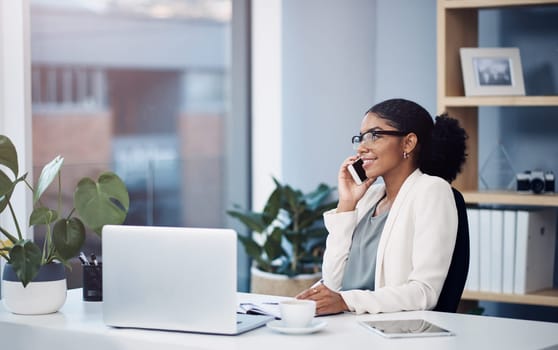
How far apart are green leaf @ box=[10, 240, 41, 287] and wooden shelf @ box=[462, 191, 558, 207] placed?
6.37 feet

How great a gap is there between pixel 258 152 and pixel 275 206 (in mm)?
674

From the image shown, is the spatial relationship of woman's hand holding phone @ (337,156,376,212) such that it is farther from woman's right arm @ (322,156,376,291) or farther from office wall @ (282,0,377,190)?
office wall @ (282,0,377,190)

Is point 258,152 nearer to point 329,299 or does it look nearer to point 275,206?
point 275,206

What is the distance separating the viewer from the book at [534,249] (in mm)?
3791

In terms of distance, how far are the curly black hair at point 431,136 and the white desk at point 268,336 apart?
53cm

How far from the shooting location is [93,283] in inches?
107

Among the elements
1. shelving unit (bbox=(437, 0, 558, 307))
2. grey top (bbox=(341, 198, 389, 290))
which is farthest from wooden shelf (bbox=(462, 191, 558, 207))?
A: grey top (bbox=(341, 198, 389, 290))

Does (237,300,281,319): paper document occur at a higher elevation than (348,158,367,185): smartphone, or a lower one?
lower

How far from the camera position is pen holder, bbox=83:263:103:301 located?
107 inches

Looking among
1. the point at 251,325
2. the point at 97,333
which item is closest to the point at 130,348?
the point at 97,333

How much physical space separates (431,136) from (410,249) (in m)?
0.37

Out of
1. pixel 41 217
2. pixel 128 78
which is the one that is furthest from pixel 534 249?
pixel 128 78

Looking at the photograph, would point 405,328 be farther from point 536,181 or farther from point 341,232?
point 536,181

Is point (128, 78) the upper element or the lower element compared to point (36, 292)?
upper
